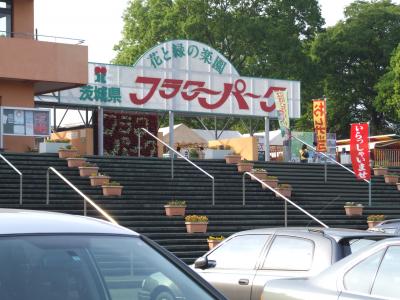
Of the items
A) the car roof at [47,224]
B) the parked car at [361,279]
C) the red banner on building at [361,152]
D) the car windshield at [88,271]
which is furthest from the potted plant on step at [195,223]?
the car windshield at [88,271]

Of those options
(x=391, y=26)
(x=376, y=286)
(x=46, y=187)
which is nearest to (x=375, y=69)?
(x=391, y=26)

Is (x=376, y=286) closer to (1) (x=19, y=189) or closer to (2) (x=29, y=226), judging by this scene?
(2) (x=29, y=226)

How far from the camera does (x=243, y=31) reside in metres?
54.3

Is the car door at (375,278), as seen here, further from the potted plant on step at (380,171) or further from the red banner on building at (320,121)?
the red banner on building at (320,121)

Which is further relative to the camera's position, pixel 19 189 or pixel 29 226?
pixel 19 189

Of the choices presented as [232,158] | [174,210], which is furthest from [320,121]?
[174,210]

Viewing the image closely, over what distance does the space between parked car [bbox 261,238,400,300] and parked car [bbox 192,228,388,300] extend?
84.5 inches

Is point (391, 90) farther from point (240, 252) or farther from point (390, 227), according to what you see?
point (240, 252)

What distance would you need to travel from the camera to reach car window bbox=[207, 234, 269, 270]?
9344mm

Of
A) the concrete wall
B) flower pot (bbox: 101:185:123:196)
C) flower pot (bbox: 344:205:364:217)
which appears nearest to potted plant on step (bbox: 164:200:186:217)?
flower pot (bbox: 101:185:123:196)

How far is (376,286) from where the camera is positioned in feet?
19.1

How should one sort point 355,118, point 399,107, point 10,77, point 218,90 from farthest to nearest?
point 355,118
point 399,107
point 218,90
point 10,77

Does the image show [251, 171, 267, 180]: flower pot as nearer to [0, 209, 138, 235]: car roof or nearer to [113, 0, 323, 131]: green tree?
[0, 209, 138, 235]: car roof

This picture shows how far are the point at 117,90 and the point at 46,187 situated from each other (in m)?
10.9
